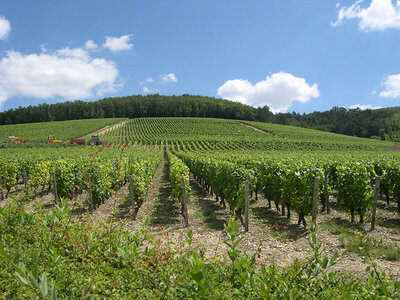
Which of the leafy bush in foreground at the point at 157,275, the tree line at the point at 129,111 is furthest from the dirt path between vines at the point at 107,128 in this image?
the leafy bush in foreground at the point at 157,275

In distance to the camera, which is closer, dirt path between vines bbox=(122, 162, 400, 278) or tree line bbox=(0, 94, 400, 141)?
dirt path between vines bbox=(122, 162, 400, 278)

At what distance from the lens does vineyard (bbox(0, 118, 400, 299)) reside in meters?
2.38

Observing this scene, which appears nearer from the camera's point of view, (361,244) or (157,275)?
(157,275)

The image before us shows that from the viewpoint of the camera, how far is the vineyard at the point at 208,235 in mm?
2377

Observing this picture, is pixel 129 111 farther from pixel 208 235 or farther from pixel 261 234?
pixel 261 234

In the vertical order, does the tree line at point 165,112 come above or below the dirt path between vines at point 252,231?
above

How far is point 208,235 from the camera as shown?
772 centimetres

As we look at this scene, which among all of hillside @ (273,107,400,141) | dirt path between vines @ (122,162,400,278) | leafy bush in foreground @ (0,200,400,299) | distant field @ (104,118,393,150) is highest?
hillside @ (273,107,400,141)

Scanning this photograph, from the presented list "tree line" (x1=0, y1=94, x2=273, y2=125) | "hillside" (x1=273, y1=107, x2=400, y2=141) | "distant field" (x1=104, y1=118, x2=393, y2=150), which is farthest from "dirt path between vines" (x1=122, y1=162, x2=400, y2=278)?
"tree line" (x1=0, y1=94, x2=273, y2=125)

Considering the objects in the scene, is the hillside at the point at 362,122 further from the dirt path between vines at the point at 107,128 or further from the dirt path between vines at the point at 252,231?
the dirt path between vines at the point at 252,231

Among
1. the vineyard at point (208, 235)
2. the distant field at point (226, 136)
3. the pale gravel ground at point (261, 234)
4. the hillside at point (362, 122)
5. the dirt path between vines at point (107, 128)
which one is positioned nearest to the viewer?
the vineyard at point (208, 235)

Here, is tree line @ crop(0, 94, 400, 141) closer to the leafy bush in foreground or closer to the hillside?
the hillside

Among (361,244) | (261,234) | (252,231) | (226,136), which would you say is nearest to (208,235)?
(252,231)

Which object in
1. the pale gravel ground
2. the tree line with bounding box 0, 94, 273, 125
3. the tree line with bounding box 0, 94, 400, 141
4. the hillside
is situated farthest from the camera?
the tree line with bounding box 0, 94, 273, 125
